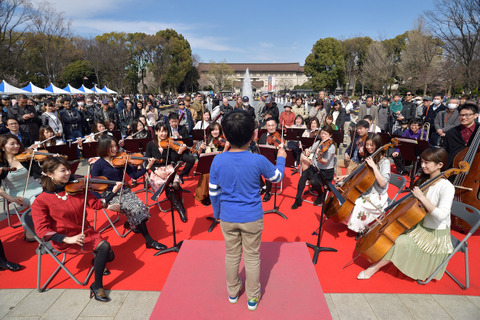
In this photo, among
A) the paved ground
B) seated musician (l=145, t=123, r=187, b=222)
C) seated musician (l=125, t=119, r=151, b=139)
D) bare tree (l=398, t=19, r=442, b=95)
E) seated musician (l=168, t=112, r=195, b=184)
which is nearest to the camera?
the paved ground

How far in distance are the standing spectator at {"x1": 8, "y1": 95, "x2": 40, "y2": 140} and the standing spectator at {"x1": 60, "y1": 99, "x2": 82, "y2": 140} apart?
92cm

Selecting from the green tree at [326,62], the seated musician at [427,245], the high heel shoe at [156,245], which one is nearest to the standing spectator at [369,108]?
the seated musician at [427,245]

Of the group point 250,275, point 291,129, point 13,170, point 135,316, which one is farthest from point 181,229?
point 291,129

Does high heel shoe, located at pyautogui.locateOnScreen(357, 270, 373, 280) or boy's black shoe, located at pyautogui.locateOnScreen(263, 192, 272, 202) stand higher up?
boy's black shoe, located at pyautogui.locateOnScreen(263, 192, 272, 202)

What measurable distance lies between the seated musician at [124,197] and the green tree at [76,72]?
38.4 meters

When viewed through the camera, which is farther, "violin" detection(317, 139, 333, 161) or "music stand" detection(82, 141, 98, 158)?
"music stand" detection(82, 141, 98, 158)

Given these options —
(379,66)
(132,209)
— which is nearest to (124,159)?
(132,209)

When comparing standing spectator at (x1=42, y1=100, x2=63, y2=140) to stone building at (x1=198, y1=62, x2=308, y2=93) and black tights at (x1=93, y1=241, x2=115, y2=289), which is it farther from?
stone building at (x1=198, y1=62, x2=308, y2=93)

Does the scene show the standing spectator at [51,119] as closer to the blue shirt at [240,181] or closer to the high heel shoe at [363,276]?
the blue shirt at [240,181]

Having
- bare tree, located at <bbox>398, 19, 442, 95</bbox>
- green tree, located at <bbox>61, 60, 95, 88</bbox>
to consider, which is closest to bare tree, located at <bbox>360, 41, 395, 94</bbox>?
bare tree, located at <bbox>398, 19, 442, 95</bbox>

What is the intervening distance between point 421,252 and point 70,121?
956 centimetres

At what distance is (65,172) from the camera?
2750 millimetres

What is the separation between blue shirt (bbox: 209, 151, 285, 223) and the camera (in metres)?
1.94

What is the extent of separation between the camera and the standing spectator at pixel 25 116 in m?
6.88
